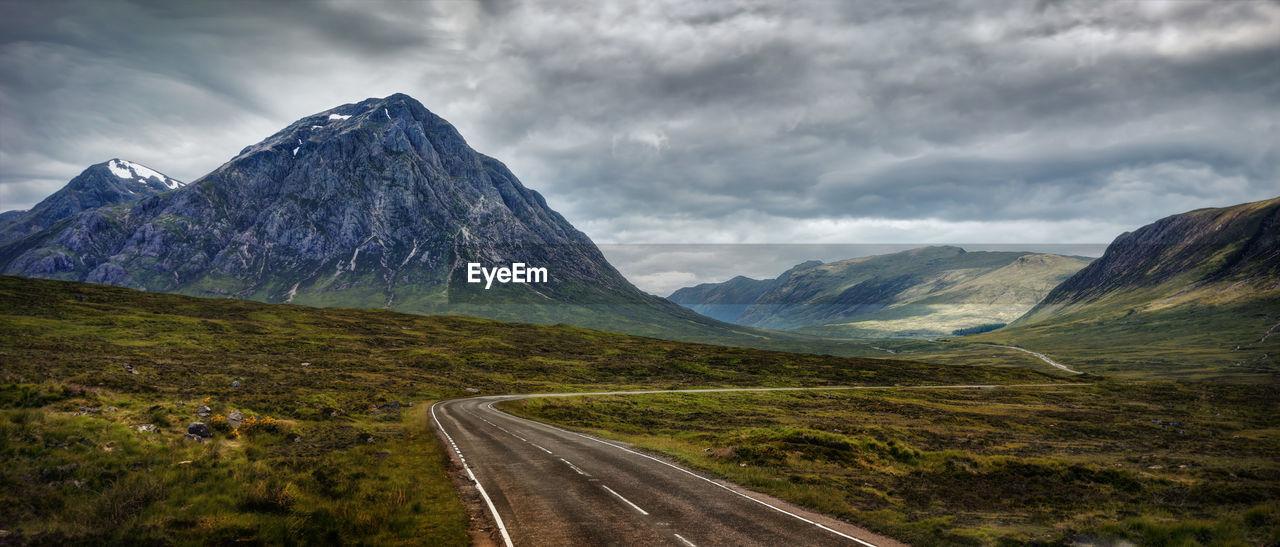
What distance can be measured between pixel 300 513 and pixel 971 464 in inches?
1469

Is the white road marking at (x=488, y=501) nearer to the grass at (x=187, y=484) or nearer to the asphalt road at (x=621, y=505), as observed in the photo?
the asphalt road at (x=621, y=505)

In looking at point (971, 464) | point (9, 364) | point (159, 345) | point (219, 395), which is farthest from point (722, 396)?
point (159, 345)

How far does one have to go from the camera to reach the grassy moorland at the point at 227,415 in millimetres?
16469

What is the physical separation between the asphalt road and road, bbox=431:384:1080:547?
0.04 m

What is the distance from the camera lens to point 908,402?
81.9 m

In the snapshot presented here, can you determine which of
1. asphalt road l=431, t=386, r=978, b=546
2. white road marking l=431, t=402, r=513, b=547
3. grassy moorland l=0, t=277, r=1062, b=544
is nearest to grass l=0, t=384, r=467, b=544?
grassy moorland l=0, t=277, r=1062, b=544

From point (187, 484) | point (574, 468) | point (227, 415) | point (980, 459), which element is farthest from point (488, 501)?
point (980, 459)

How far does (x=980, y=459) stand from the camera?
118 feet

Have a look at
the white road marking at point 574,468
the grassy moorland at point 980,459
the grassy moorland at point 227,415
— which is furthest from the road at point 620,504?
the grassy moorland at point 980,459

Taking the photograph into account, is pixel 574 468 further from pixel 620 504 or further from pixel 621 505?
pixel 621 505

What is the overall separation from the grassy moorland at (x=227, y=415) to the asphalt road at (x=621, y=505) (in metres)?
2.21

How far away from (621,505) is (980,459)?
27860 millimetres

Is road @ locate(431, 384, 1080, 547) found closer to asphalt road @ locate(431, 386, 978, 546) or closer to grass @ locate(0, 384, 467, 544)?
asphalt road @ locate(431, 386, 978, 546)

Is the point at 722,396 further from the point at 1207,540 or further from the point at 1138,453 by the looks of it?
the point at 1207,540
